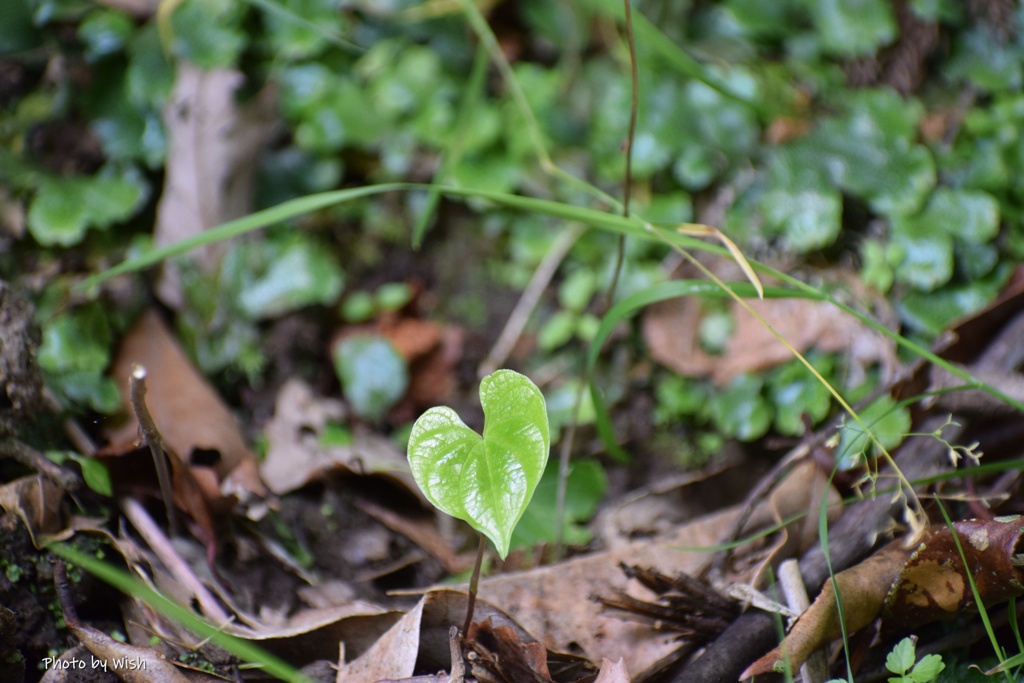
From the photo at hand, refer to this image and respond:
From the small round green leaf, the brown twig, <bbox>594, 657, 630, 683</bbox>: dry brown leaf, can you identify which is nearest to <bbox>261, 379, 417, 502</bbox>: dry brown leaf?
the small round green leaf

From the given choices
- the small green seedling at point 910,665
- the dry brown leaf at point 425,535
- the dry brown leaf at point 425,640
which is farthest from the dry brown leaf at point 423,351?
the small green seedling at point 910,665

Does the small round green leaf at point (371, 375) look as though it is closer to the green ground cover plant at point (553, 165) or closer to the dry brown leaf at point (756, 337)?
the green ground cover plant at point (553, 165)

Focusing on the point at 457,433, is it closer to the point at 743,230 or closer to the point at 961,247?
the point at 743,230

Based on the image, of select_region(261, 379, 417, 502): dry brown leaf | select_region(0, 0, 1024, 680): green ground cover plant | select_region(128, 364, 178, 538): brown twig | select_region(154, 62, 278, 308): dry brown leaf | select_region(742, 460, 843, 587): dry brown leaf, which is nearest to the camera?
select_region(128, 364, 178, 538): brown twig

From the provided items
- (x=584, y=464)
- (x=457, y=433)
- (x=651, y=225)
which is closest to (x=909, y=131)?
(x=651, y=225)

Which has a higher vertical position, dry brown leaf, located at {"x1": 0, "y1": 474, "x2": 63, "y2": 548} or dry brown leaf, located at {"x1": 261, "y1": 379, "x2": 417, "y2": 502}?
dry brown leaf, located at {"x1": 0, "y1": 474, "x2": 63, "y2": 548}

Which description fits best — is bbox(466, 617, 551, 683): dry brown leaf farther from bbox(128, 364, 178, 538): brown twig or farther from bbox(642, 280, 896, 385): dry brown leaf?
bbox(642, 280, 896, 385): dry brown leaf

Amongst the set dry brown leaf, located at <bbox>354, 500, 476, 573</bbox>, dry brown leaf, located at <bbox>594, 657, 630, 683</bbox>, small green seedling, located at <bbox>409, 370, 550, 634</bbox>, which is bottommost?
dry brown leaf, located at <bbox>354, 500, 476, 573</bbox>
